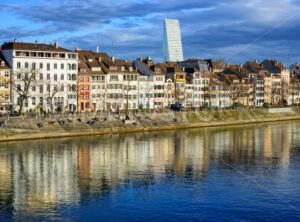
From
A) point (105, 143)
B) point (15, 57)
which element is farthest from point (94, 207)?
point (15, 57)

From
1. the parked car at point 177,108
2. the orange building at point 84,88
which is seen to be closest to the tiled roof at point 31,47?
the orange building at point 84,88

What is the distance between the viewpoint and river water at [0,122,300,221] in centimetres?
2908

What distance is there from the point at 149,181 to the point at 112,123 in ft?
113

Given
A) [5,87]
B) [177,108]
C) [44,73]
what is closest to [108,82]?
[177,108]

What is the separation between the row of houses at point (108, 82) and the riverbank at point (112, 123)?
18.5ft

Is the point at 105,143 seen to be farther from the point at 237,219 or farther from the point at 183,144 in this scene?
the point at 237,219

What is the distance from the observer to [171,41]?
18362cm

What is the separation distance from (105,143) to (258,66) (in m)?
80.8

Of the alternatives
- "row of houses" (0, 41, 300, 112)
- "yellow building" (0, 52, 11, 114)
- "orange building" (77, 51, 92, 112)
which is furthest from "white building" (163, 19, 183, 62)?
"yellow building" (0, 52, 11, 114)

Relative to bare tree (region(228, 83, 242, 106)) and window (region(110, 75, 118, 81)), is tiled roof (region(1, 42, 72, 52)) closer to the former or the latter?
window (region(110, 75, 118, 81))

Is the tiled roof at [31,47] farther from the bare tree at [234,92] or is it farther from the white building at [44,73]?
the bare tree at [234,92]

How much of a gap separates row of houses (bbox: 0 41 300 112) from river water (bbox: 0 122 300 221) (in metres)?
19.6

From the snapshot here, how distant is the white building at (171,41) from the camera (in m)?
183

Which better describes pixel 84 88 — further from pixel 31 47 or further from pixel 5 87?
pixel 5 87
